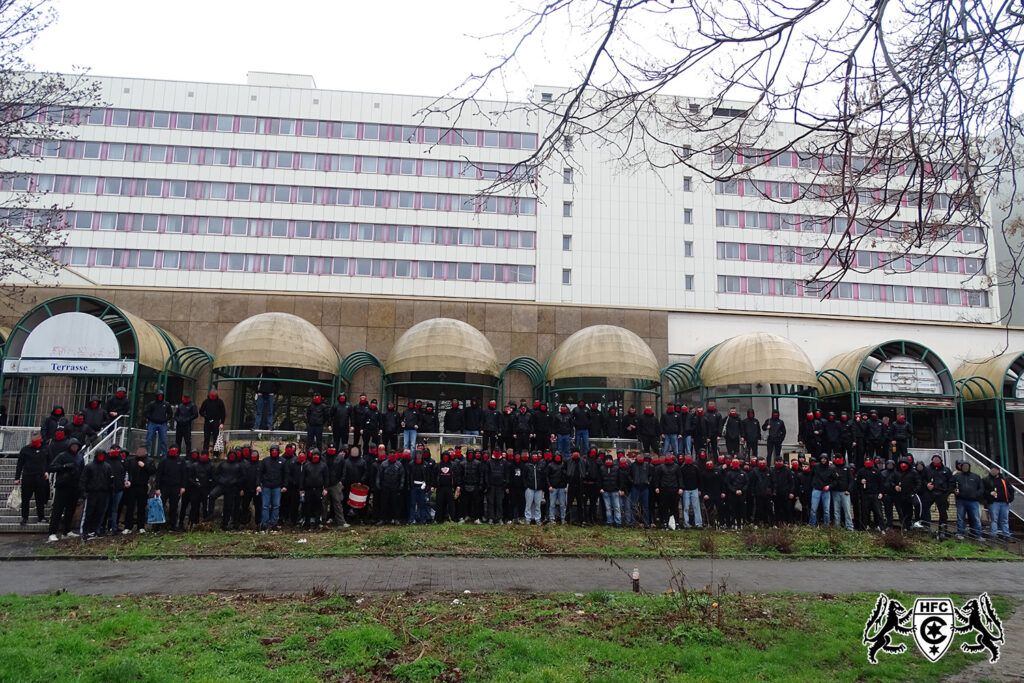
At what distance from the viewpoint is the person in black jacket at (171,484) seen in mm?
14969

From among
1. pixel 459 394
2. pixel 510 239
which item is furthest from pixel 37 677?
pixel 510 239

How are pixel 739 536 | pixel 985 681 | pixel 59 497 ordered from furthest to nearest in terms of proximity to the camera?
pixel 739 536 < pixel 59 497 < pixel 985 681

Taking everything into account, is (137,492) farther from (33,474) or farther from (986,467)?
(986,467)

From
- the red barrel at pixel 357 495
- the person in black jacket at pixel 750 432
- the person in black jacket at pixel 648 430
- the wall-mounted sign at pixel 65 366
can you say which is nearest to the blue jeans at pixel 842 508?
the person in black jacket at pixel 750 432

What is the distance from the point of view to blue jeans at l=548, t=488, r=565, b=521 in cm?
1678

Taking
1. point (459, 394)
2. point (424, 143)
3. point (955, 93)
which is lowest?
point (459, 394)

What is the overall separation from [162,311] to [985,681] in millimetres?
25119

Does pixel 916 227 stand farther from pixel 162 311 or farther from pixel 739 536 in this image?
pixel 162 311

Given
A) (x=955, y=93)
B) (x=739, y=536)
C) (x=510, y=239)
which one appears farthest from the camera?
(x=510, y=239)

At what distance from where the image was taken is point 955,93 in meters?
6.14

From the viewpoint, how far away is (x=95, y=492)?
46.5 feet

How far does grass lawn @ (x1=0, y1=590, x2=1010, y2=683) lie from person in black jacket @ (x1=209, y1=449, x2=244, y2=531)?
230 inches

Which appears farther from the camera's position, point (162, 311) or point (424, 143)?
point (424, 143)

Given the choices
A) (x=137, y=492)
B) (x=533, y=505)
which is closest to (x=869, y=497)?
(x=533, y=505)
